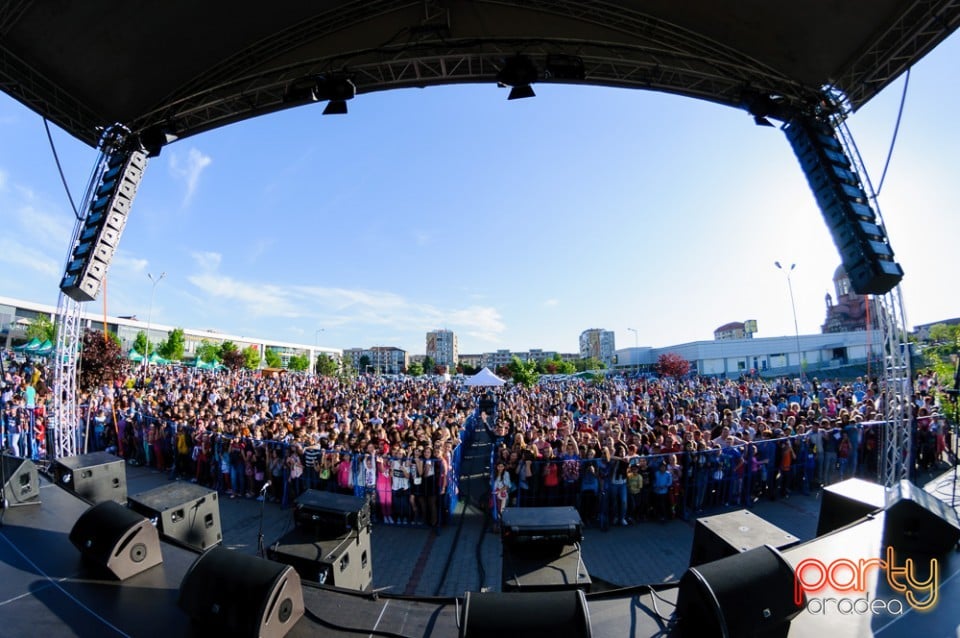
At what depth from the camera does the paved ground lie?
546 cm

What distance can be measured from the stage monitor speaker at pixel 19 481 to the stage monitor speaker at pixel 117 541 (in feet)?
6.52

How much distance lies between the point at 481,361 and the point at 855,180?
194780mm

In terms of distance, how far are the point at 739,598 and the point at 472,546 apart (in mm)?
4998

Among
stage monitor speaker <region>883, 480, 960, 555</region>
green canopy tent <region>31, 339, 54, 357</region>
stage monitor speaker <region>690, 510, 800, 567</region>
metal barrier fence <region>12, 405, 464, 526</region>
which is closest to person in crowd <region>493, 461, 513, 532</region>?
A: metal barrier fence <region>12, 405, 464, 526</region>

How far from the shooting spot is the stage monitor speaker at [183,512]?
4391 millimetres

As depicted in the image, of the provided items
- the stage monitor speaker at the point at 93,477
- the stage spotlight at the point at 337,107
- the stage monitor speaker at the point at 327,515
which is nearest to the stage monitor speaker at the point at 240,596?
the stage monitor speaker at the point at 327,515

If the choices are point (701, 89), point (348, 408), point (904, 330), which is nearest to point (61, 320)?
point (348, 408)

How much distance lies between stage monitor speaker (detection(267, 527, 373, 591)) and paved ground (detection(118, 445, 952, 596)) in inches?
24.2

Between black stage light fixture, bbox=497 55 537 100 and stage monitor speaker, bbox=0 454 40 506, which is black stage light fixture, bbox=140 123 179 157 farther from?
black stage light fixture, bbox=497 55 537 100

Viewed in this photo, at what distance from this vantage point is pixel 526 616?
2219mm

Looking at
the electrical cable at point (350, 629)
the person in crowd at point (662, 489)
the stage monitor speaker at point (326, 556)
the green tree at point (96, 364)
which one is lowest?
the person in crowd at point (662, 489)

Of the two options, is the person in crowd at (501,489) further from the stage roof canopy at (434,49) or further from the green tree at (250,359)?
the green tree at (250,359)

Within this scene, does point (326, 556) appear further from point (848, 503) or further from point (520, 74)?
point (520, 74)

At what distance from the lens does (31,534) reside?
13.2 ft
